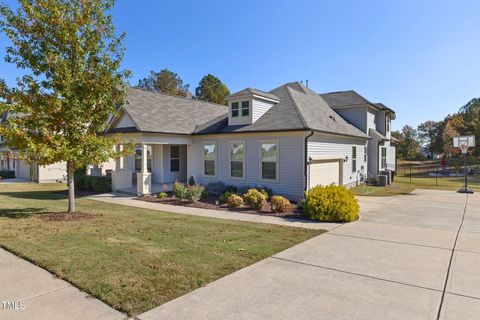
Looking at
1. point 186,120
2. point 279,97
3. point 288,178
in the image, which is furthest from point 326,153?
point 186,120

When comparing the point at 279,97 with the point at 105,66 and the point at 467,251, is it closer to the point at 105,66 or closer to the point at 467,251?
the point at 105,66

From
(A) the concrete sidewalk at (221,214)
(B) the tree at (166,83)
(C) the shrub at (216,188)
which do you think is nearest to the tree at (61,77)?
(A) the concrete sidewalk at (221,214)

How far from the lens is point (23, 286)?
443cm

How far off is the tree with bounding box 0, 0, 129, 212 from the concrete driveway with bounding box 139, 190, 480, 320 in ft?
22.0

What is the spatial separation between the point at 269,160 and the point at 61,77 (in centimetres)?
871

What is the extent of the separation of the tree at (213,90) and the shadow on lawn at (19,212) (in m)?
38.3

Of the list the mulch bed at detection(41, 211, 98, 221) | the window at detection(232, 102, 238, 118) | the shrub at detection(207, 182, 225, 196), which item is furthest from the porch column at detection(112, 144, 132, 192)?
the window at detection(232, 102, 238, 118)

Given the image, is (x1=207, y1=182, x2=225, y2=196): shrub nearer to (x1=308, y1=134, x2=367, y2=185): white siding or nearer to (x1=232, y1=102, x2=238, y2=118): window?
(x1=232, y1=102, x2=238, y2=118): window

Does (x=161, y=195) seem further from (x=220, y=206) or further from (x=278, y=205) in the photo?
(x=278, y=205)

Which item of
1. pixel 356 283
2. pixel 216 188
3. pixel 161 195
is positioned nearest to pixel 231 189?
pixel 216 188

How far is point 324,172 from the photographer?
583 inches

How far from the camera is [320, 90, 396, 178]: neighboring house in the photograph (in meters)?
21.2

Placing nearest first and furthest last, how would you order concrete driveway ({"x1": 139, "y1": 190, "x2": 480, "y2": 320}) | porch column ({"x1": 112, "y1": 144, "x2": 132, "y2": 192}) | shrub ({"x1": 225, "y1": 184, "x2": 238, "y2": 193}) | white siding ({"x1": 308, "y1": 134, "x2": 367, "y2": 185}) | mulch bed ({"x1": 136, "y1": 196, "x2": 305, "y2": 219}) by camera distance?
concrete driveway ({"x1": 139, "y1": 190, "x2": 480, "y2": 320}) → mulch bed ({"x1": 136, "y1": 196, "x2": 305, "y2": 219}) → white siding ({"x1": 308, "y1": 134, "x2": 367, "y2": 185}) → shrub ({"x1": 225, "y1": 184, "x2": 238, "y2": 193}) → porch column ({"x1": 112, "y1": 144, "x2": 132, "y2": 192})

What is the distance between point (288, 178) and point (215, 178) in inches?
172
